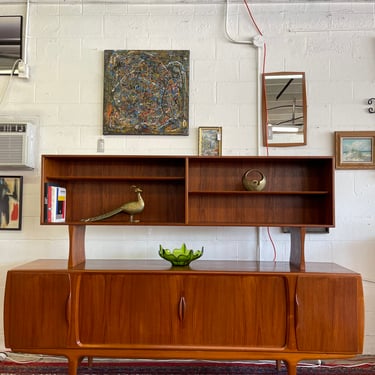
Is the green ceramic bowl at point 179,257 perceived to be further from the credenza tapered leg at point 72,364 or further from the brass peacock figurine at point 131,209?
the credenza tapered leg at point 72,364

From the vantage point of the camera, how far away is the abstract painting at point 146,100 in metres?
2.73

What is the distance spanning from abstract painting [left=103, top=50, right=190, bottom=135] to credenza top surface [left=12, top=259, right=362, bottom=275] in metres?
1.01

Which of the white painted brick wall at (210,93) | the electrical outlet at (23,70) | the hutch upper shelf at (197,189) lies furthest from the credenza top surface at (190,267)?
the electrical outlet at (23,70)

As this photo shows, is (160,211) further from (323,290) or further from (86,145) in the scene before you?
(323,290)

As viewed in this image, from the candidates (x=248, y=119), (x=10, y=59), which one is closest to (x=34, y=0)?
(x=10, y=59)

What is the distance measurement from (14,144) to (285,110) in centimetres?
212

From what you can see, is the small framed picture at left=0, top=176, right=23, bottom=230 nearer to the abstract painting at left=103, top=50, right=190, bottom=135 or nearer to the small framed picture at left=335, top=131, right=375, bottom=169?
the abstract painting at left=103, top=50, right=190, bottom=135

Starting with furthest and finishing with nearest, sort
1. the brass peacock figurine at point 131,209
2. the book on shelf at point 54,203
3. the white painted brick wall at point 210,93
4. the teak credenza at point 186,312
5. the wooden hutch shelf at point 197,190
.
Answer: the white painted brick wall at point 210,93
the wooden hutch shelf at point 197,190
the brass peacock figurine at point 131,209
the book on shelf at point 54,203
the teak credenza at point 186,312

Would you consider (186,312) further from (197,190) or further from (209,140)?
(209,140)


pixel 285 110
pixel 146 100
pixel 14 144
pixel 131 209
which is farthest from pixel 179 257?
pixel 14 144

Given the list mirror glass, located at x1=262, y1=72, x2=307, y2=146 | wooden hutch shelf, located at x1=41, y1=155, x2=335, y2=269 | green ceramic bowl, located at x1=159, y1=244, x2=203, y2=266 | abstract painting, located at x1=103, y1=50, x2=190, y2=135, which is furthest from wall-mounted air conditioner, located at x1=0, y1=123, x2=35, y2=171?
mirror glass, located at x1=262, y1=72, x2=307, y2=146

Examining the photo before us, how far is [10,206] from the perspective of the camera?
2723 millimetres

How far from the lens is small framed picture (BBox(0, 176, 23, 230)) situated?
2719 millimetres

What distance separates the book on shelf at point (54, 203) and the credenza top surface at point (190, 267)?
33 cm
